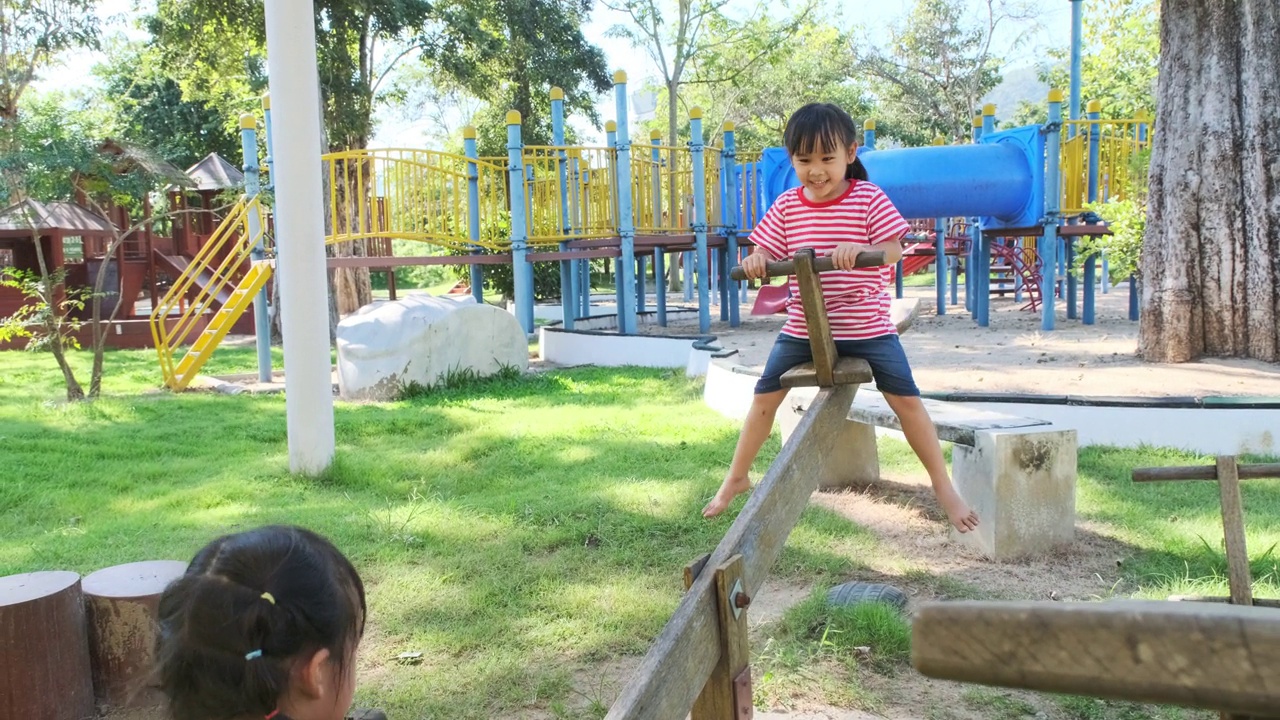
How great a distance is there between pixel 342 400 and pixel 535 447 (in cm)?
347

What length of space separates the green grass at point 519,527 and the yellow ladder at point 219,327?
2397 millimetres

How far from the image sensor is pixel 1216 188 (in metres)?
6.93

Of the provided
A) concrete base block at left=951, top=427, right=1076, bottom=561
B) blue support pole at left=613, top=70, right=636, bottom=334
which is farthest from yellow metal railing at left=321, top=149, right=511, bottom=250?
concrete base block at left=951, top=427, right=1076, bottom=561

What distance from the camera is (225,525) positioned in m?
4.62

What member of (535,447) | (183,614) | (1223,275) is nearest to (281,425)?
(535,447)

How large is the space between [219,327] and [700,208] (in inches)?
228

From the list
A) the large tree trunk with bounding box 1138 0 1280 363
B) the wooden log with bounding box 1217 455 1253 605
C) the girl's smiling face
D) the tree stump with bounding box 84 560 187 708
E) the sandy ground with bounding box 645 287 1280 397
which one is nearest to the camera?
the wooden log with bounding box 1217 455 1253 605

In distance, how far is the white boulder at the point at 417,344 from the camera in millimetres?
8867

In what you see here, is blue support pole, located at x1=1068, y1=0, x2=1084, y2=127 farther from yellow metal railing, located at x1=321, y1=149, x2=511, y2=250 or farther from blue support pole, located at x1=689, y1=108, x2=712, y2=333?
yellow metal railing, located at x1=321, y1=149, x2=511, y2=250

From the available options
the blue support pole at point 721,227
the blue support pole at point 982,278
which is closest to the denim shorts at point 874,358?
the blue support pole at point 982,278

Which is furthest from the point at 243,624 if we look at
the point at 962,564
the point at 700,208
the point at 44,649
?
the point at 700,208

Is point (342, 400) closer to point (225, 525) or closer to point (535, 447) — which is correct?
point (535, 447)

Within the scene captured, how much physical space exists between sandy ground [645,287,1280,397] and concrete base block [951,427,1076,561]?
238 cm

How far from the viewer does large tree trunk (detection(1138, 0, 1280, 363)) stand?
6.78 metres
